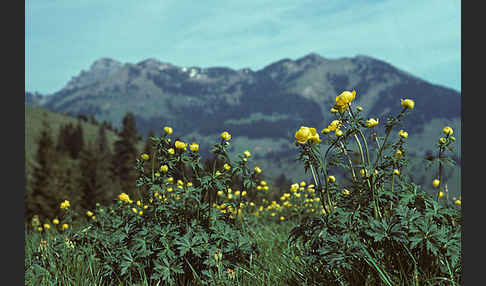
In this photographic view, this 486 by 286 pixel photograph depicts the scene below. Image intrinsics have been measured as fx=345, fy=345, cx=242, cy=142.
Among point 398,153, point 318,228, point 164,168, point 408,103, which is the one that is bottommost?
point 318,228

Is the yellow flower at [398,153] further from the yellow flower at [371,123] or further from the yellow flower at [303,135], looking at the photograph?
the yellow flower at [303,135]

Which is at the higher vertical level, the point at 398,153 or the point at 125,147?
the point at 398,153

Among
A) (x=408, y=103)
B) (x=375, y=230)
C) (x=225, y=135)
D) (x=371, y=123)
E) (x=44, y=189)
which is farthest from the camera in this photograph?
(x=44, y=189)

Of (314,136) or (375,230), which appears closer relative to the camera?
(375,230)

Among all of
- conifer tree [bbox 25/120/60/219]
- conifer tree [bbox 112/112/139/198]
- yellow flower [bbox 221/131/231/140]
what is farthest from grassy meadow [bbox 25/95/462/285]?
conifer tree [bbox 112/112/139/198]

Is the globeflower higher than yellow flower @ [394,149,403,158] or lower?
higher

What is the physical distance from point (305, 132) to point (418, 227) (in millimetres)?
881

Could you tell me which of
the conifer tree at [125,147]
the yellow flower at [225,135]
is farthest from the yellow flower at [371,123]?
the conifer tree at [125,147]

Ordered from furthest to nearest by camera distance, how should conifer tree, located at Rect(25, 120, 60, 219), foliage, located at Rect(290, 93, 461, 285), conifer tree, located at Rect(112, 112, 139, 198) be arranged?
1. conifer tree, located at Rect(112, 112, 139, 198)
2. conifer tree, located at Rect(25, 120, 60, 219)
3. foliage, located at Rect(290, 93, 461, 285)

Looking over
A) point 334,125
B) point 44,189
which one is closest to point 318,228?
point 334,125

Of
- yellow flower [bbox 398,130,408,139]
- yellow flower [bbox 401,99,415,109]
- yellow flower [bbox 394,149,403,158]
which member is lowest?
yellow flower [bbox 394,149,403,158]

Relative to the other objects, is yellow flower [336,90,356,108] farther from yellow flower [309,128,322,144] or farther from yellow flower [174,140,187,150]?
yellow flower [174,140,187,150]

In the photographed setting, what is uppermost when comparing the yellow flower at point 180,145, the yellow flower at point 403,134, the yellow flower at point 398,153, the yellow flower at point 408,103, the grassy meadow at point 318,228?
the yellow flower at point 408,103

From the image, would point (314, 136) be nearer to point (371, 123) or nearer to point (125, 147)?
point (371, 123)
